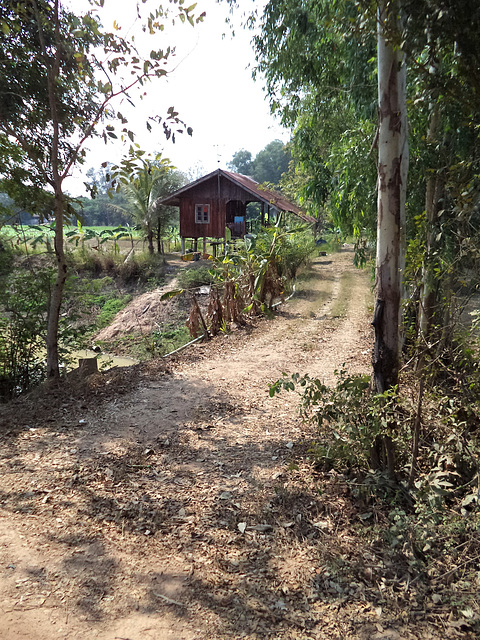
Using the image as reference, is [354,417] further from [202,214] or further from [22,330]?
[202,214]

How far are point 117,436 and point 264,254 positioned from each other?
23.4ft

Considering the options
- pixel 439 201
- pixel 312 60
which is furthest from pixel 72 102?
pixel 439 201

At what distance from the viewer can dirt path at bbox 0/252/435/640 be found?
2586 mm

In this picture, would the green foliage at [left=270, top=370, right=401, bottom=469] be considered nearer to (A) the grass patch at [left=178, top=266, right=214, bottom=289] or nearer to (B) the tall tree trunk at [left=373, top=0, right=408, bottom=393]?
(B) the tall tree trunk at [left=373, top=0, right=408, bottom=393]

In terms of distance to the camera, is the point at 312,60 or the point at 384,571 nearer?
the point at 384,571

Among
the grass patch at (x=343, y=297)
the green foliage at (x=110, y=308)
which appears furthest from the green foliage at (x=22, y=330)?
the green foliage at (x=110, y=308)

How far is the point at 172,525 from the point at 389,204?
3.02 m

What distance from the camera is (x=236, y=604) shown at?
2.73 m

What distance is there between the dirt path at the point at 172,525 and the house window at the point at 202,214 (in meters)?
17.6

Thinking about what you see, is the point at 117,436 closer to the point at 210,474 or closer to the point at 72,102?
the point at 210,474

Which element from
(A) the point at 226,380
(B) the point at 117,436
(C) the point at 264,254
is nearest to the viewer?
(B) the point at 117,436

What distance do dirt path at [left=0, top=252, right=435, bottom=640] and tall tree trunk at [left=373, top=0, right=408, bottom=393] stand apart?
1217 mm

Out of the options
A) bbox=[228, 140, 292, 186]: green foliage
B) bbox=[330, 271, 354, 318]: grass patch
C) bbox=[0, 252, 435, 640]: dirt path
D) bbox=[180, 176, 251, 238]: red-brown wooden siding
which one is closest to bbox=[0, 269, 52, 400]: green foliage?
bbox=[0, 252, 435, 640]: dirt path

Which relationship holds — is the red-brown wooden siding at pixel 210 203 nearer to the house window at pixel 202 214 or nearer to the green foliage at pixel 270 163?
the house window at pixel 202 214
